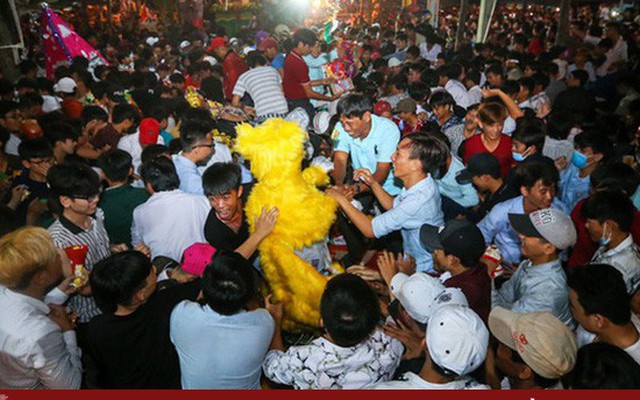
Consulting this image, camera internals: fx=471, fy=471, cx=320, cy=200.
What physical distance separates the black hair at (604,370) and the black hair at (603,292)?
40 centimetres

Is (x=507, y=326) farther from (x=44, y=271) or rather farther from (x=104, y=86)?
(x=104, y=86)

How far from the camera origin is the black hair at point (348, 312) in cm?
215

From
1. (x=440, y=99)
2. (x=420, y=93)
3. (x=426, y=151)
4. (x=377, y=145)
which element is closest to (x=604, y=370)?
(x=426, y=151)

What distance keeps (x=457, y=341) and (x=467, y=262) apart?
0.86m

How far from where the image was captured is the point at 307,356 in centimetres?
223

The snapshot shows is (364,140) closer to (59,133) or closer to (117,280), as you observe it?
(117,280)

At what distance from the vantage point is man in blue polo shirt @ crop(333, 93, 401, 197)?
410cm

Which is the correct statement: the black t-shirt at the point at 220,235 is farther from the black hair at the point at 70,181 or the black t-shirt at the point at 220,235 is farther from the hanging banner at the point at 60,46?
the hanging banner at the point at 60,46

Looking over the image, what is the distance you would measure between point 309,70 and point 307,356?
6470 millimetres

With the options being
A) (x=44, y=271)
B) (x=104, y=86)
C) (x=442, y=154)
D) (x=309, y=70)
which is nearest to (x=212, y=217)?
(x=44, y=271)

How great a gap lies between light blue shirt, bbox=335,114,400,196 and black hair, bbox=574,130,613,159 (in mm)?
1601

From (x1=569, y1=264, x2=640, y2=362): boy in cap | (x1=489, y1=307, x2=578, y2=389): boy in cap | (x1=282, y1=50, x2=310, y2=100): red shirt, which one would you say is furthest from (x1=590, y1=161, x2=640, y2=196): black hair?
(x1=282, y1=50, x2=310, y2=100): red shirt

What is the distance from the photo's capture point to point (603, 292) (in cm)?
230

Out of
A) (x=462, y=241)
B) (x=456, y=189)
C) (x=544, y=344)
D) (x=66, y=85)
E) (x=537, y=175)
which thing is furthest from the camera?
(x=66, y=85)
